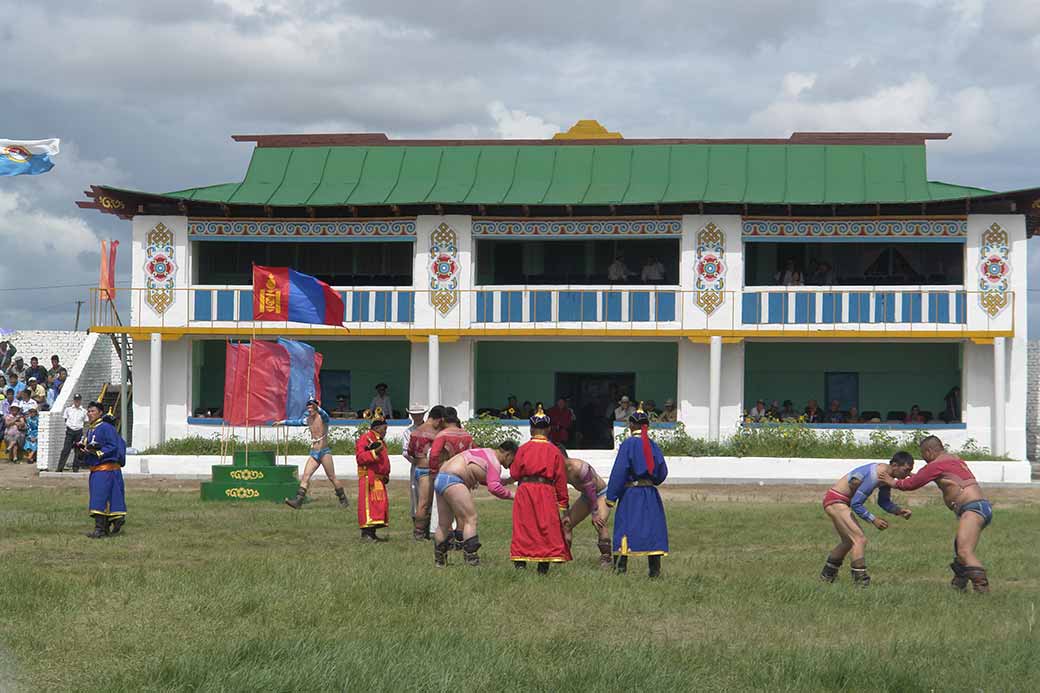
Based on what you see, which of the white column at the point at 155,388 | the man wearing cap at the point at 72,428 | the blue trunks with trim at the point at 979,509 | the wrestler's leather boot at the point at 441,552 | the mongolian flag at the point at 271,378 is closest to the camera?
the blue trunks with trim at the point at 979,509

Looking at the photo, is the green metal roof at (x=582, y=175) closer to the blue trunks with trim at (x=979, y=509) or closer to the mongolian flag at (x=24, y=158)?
the mongolian flag at (x=24, y=158)

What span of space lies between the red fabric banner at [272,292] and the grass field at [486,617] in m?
7.33

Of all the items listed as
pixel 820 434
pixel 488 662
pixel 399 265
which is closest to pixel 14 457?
pixel 399 265

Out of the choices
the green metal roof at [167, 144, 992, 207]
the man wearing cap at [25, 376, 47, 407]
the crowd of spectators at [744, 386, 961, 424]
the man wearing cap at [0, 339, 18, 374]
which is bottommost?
the crowd of spectators at [744, 386, 961, 424]

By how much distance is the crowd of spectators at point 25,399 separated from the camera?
1298 inches

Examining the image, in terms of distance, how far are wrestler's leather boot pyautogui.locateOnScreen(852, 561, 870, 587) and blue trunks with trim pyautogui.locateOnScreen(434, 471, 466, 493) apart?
3860 millimetres

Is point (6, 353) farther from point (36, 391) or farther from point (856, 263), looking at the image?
point (856, 263)

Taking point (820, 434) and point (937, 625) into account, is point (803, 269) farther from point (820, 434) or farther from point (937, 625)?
point (937, 625)

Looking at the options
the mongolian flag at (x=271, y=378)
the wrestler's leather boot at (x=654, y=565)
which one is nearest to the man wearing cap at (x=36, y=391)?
the mongolian flag at (x=271, y=378)

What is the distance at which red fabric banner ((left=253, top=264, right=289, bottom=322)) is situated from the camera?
24.2 m

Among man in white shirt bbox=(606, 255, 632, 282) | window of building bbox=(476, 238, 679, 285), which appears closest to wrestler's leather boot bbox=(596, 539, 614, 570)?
man in white shirt bbox=(606, 255, 632, 282)

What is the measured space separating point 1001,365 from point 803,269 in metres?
5.40

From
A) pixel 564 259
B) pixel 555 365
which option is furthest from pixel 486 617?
pixel 564 259

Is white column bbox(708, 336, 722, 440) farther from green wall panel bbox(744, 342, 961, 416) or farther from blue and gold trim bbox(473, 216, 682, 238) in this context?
green wall panel bbox(744, 342, 961, 416)
